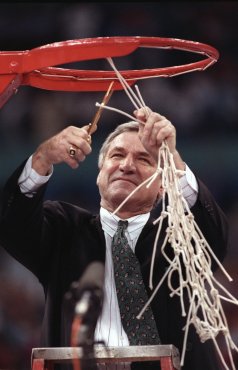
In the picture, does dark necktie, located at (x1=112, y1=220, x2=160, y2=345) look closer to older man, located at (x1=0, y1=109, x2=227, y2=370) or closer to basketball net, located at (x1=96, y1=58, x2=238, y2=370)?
older man, located at (x1=0, y1=109, x2=227, y2=370)

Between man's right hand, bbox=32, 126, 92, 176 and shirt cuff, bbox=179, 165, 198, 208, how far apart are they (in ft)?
0.75

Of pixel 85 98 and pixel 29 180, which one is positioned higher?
pixel 85 98

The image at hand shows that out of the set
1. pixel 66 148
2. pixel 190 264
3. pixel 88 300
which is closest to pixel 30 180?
pixel 66 148

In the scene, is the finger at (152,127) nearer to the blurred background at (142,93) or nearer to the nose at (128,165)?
the nose at (128,165)

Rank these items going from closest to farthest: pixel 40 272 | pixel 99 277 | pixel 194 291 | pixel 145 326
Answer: pixel 99 277
pixel 194 291
pixel 145 326
pixel 40 272

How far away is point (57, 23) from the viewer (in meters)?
2.72

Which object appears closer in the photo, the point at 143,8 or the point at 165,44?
the point at 165,44

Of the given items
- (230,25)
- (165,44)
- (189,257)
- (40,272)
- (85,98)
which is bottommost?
(189,257)

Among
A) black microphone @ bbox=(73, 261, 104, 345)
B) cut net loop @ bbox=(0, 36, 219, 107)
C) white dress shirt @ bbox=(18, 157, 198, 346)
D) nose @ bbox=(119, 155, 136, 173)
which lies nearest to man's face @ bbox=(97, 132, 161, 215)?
nose @ bbox=(119, 155, 136, 173)

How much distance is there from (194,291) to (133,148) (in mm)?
598

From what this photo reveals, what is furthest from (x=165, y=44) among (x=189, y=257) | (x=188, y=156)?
(x=188, y=156)

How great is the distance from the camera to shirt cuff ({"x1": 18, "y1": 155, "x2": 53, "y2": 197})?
156cm

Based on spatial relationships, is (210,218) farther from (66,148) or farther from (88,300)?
(88,300)

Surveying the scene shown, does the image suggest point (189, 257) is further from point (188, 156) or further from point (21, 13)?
point (21, 13)
